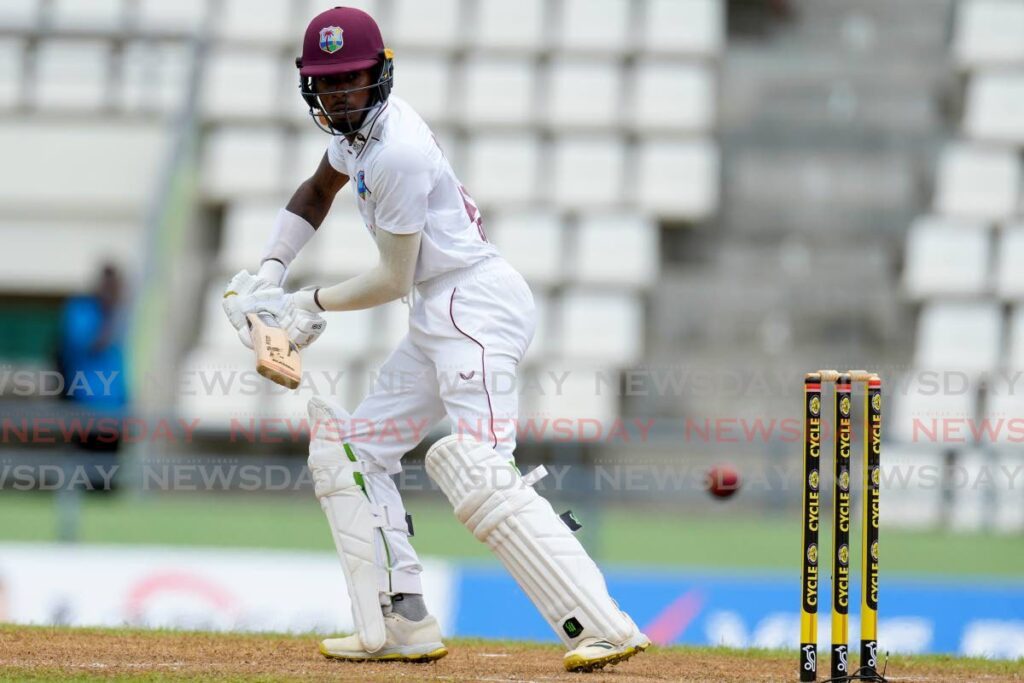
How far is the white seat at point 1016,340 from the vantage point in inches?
492

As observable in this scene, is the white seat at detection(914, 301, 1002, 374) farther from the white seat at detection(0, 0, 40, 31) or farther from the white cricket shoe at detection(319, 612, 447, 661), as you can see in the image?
the white seat at detection(0, 0, 40, 31)

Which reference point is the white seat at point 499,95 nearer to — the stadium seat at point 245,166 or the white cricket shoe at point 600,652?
the stadium seat at point 245,166

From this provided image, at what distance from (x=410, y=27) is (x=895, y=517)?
23.7 ft

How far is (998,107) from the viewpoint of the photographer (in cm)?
1423

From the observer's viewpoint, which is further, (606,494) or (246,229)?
(246,229)

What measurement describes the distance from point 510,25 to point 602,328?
370 cm

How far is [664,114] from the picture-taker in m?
14.6

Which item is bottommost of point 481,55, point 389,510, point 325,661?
point 325,661

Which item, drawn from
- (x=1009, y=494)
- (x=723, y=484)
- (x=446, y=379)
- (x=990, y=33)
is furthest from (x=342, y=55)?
(x=990, y=33)

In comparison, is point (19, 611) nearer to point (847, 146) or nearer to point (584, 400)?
point (584, 400)

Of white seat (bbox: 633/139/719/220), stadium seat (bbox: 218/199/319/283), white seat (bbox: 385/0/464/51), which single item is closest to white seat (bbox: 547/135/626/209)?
white seat (bbox: 633/139/719/220)

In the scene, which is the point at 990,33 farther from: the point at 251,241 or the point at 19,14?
the point at 19,14

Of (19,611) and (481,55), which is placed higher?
(481,55)

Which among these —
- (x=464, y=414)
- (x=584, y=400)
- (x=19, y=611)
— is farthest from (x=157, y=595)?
(x=584, y=400)
